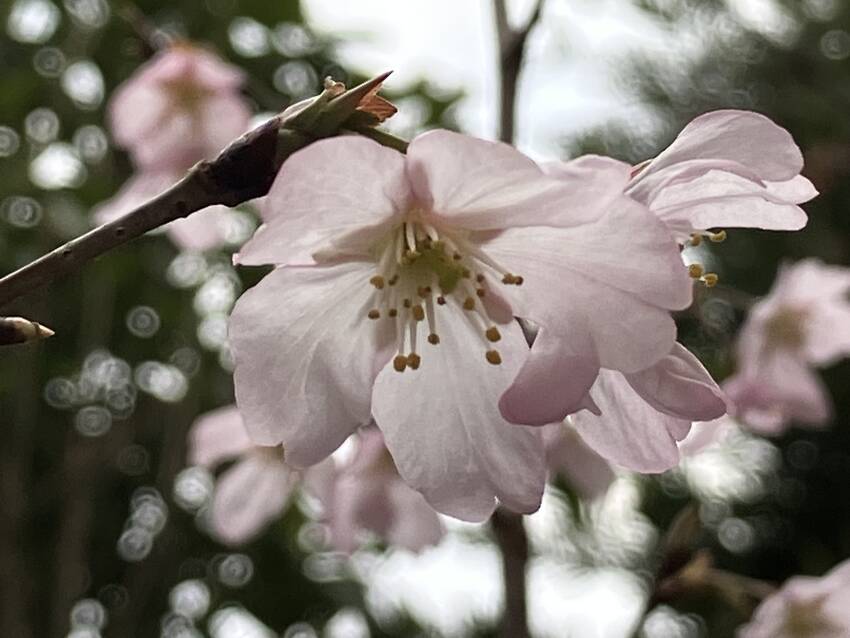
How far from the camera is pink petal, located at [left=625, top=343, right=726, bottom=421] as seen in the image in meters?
0.34

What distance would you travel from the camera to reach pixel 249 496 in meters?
0.86

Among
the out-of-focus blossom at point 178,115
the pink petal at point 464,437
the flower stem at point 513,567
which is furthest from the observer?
the out-of-focus blossom at point 178,115

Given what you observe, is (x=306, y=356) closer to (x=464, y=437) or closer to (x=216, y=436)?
(x=464, y=437)

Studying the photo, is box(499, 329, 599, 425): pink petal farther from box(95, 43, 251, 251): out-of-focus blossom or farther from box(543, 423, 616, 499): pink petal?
box(95, 43, 251, 251): out-of-focus blossom

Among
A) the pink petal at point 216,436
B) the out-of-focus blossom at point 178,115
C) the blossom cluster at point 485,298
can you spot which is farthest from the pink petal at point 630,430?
the out-of-focus blossom at point 178,115

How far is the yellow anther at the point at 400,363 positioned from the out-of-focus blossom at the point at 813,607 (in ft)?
1.18

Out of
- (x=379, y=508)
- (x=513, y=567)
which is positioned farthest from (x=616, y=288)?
(x=379, y=508)

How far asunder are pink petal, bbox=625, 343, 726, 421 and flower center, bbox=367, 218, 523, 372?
0.06 meters

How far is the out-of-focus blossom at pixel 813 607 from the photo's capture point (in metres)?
0.67

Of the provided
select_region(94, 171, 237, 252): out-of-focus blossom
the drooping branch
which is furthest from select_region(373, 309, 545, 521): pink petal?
select_region(94, 171, 237, 252): out-of-focus blossom

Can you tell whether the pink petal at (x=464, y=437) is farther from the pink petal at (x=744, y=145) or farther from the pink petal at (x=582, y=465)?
the pink petal at (x=582, y=465)

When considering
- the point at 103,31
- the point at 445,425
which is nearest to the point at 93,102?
the point at 103,31

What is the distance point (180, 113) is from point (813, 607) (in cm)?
61

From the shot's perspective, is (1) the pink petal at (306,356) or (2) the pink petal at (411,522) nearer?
(1) the pink petal at (306,356)
